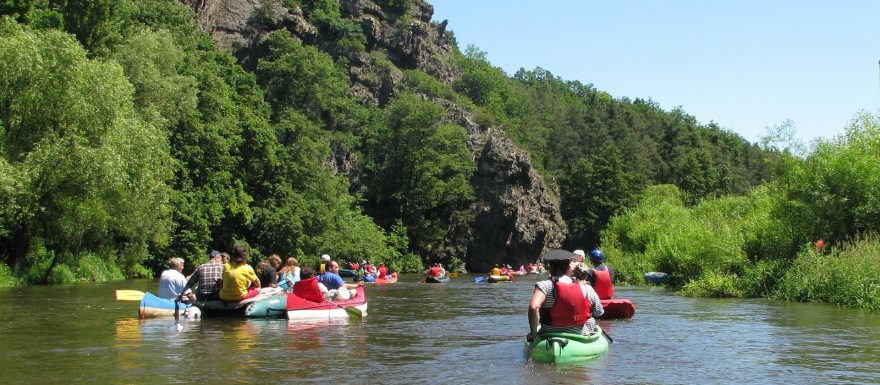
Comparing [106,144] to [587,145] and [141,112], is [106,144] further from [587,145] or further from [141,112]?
[587,145]

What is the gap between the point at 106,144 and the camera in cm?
2766

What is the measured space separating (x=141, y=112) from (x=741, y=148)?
102 metres

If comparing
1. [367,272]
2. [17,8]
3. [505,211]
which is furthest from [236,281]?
[505,211]

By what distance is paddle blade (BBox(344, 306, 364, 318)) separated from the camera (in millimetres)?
18125

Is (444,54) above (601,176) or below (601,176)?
above

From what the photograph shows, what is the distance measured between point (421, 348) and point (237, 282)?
5.25 m

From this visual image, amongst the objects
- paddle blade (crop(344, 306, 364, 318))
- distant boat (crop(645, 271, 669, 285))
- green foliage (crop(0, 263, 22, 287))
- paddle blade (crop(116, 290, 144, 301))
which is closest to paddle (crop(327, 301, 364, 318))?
paddle blade (crop(344, 306, 364, 318))

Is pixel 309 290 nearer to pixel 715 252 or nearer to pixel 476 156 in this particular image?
pixel 715 252

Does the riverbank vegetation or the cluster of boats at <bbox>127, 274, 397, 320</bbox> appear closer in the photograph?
the cluster of boats at <bbox>127, 274, 397, 320</bbox>

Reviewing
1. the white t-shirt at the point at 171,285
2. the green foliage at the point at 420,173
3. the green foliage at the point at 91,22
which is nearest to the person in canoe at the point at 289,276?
the white t-shirt at the point at 171,285

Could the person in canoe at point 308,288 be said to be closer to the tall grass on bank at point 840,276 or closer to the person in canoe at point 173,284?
the person in canoe at point 173,284

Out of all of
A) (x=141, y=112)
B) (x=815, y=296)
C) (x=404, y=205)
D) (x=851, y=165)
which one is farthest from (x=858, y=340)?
(x=404, y=205)

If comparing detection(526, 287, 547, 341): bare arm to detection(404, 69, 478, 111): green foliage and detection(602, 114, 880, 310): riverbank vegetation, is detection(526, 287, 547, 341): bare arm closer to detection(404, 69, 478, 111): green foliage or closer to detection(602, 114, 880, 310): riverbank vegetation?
detection(602, 114, 880, 310): riverbank vegetation

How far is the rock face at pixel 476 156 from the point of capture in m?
66.9
